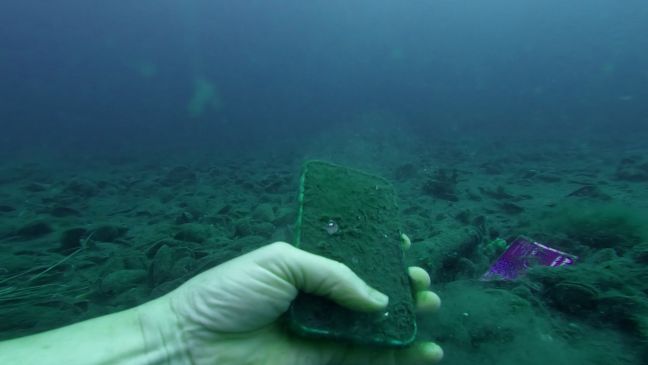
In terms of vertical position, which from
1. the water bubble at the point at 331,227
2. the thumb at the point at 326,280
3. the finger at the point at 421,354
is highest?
the water bubble at the point at 331,227

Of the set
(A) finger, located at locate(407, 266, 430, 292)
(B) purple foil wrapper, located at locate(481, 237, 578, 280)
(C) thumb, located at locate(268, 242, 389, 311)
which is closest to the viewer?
(C) thumb, located at locate(268, 242, 389, 311)

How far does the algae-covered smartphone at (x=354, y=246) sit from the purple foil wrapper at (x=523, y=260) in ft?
4.95

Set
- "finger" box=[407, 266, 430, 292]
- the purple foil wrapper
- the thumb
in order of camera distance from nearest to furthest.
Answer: the thumb < "finger" box=[407, 266, 430, 292] < the purple foil wrapper

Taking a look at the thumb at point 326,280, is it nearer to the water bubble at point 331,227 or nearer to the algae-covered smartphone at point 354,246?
the algae-covered smartphone at point 354,246

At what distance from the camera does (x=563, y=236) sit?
4.29 meters

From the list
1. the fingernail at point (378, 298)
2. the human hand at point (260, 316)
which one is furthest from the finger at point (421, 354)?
the fingernail at point (378, 298)

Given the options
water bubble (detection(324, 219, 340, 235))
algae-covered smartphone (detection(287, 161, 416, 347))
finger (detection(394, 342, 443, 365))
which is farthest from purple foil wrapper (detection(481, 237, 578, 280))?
water bubble (detection(324, 219, 340, 235))

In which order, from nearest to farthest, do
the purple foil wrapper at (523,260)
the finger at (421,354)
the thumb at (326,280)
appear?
the thumb at (326,280), the finger at (421,354), the purple foil wrapper at (523,260)

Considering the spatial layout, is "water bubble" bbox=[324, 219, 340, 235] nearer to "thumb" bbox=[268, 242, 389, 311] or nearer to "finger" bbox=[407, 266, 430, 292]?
"thumb" bbox=[268, 242, 389, 311]

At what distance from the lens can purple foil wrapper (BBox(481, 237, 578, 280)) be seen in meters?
3.56

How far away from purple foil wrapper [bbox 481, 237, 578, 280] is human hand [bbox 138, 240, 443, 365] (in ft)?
5.84

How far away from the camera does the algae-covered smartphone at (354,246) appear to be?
6.68 feet

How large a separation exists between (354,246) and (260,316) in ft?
2.60

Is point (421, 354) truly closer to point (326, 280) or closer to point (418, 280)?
point (418, 280)
